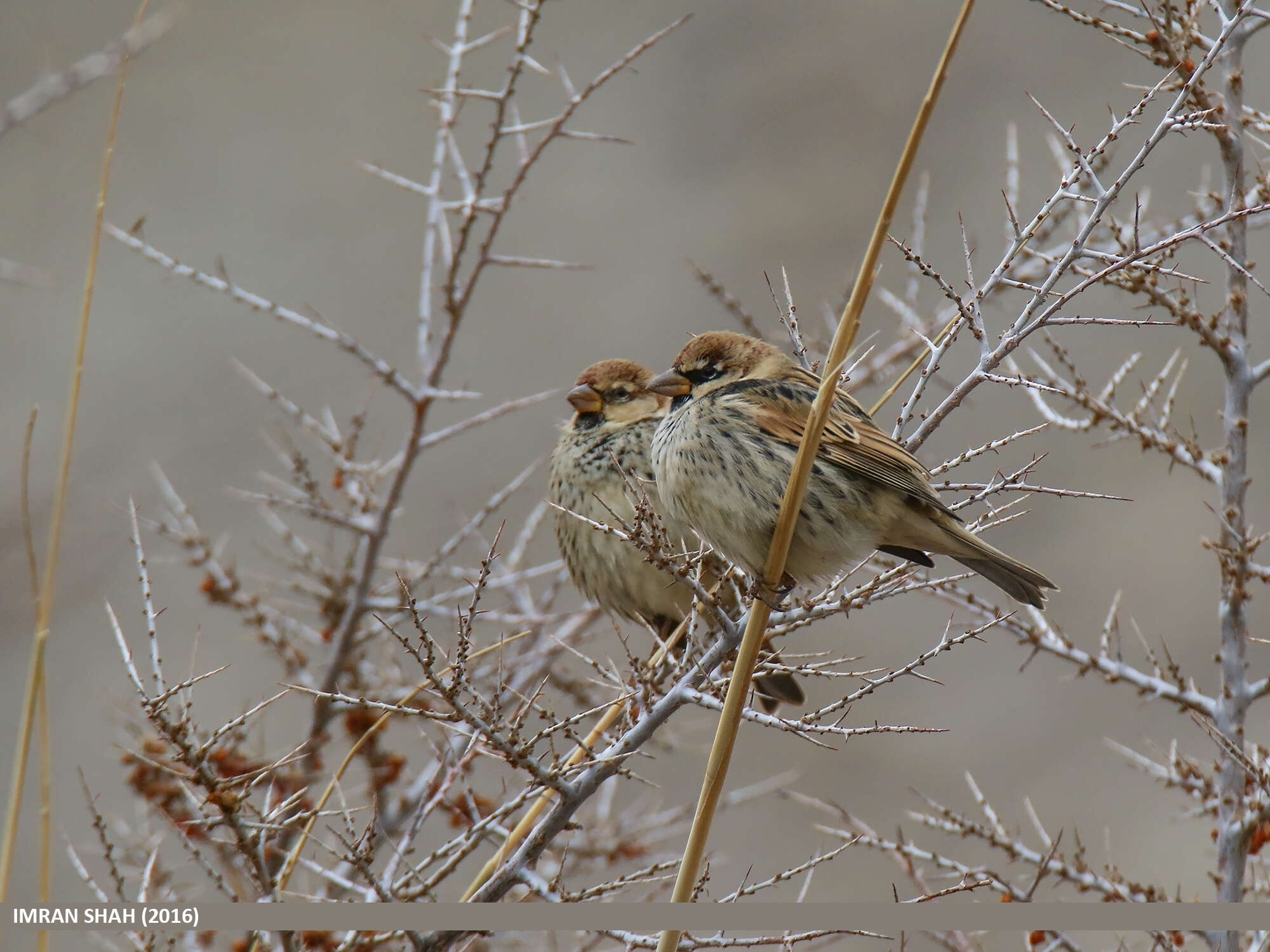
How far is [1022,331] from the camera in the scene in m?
2.12

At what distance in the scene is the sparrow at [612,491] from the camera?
3.95 metres

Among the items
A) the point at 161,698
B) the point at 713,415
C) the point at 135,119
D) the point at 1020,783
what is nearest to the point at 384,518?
the point at 713,415

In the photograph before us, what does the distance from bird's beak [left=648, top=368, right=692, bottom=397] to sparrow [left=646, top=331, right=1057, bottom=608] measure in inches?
8.0

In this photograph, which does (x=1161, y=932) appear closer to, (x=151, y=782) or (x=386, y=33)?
(x=151, y=782)

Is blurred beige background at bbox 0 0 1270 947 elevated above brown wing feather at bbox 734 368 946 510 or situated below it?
above

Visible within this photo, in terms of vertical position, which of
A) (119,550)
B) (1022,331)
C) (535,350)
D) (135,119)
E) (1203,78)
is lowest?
(1022,331)

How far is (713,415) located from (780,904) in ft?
4.36

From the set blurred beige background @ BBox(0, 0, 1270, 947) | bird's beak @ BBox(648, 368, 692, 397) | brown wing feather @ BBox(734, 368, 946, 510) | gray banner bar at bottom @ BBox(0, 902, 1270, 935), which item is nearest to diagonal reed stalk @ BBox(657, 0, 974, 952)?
gray banner bar at bottom @ BBox(0, 902, 1270, 935)

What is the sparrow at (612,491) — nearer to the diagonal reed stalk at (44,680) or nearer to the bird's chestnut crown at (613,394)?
the bird's chestnut crown at (613,394)

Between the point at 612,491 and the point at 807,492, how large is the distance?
3.91 ft

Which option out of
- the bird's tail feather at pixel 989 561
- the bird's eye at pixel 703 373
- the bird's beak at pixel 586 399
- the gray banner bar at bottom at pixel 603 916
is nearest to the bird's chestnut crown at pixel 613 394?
the bird's beak at pixel 586 399

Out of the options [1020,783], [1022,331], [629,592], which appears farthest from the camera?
[1020,783]

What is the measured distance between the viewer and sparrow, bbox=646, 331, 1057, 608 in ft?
9.22

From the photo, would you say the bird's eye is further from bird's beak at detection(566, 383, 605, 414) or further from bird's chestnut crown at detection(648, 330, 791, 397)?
bird's beak at detection(566, 383, 605, 414)
